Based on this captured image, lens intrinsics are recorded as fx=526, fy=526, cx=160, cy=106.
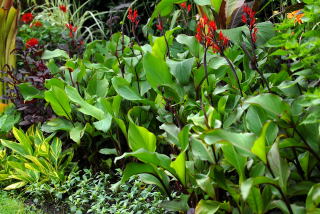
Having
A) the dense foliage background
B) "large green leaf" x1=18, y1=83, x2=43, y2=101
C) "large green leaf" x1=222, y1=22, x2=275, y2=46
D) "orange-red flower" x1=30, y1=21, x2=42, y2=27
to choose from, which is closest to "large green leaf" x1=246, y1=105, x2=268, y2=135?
the dense foliage background

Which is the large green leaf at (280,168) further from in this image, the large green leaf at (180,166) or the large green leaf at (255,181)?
the large green leaf at (180,166)

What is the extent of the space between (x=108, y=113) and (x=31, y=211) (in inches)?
32.2

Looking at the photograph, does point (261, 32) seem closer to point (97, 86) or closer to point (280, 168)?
point (97, 86)

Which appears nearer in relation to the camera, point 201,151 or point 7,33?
point 201,151

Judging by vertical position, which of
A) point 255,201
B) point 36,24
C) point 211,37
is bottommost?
point 36,24

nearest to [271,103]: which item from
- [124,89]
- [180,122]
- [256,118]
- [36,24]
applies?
[256,118]

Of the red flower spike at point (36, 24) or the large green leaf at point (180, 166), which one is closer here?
the large green leaf at point (180, 166)

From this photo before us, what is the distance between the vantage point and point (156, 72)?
3434mm

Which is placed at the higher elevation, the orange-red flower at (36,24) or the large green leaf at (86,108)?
the large green leaf at (86,108)

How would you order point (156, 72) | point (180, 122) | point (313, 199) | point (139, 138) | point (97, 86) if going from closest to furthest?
point (313, 199) → point (139, 138) → point (180, 122) → point (156, 72) → point (97, 86)

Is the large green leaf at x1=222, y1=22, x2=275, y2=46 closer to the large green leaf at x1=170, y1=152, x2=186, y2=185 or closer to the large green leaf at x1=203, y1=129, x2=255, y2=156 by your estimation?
the large green leaf at x1=170, y1=152, x2=186, y2=185

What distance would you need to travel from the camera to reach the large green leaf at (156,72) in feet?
11.2

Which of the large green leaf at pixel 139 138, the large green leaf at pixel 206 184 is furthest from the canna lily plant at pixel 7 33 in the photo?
the large green leaf at pixel 206 184

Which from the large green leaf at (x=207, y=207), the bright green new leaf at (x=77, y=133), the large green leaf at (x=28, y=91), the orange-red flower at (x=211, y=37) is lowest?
the bright green new leaf at (x=77, y=133)
